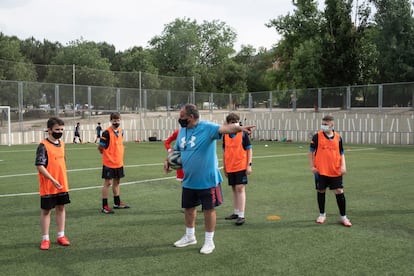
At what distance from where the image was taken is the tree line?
117ft

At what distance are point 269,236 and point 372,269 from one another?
1788mm

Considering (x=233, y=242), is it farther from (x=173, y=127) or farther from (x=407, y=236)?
(x=173, y=127)

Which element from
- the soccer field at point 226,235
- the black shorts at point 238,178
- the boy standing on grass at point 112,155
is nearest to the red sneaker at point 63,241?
the soccer field at point 226,235

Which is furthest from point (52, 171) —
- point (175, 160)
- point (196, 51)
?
point (196, 51)

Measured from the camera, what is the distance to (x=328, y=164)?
7.26 metres

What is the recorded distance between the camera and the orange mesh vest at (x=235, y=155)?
7.59 meters

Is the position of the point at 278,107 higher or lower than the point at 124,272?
higher

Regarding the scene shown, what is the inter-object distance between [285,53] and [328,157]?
53.7 metres

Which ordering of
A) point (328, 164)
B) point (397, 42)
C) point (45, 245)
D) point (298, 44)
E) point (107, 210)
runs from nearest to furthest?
point (45, 245) < point (328, 164) < point (107, 210) < point (397, 42) < point (298, 44)

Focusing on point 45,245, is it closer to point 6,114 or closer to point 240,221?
point 240,221

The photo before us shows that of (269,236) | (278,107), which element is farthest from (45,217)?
(278,107)

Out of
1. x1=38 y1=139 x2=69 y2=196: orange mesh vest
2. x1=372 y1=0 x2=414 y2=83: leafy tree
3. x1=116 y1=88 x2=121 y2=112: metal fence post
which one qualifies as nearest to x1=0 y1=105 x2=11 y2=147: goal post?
x1=116 y1=88 x2=121 y2=112: metal fence post

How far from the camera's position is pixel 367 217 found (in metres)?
7.72

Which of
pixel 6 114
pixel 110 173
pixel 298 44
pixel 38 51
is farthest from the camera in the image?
pixel 38 51
